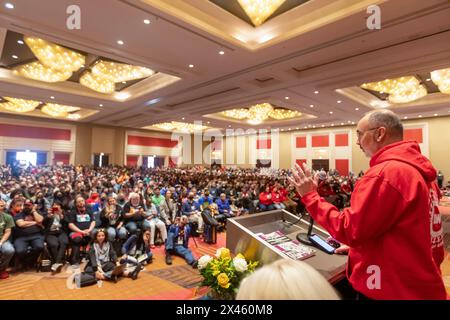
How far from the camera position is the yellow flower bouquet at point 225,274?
1475 mm

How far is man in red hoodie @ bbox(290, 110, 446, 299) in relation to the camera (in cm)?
106

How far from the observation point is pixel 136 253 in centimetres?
518

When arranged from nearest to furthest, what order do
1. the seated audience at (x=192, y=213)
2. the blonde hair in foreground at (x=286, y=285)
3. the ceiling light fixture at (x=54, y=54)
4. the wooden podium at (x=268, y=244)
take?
the blonde hair in foreground at (x=286, y=285)
the wooden podium at (x=268, y=244)
the seated audience at (x=192, y=213)
the ceiling light fixture at (x=54, y=54)

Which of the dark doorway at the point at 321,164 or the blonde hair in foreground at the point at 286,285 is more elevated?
the dark doorway at the point at 321,164

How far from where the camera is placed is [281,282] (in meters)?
0.69

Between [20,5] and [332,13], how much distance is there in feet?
20.0

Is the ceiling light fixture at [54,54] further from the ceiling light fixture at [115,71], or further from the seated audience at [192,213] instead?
the seated audience at [192,213]

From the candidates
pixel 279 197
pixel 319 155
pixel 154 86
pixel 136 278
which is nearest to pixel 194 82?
Answer: pixel 154 86

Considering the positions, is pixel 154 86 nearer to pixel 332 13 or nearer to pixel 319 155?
pixel 332 13

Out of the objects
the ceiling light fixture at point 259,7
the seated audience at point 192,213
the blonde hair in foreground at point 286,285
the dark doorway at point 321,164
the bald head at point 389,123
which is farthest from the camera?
the dark doorway at point 321,164

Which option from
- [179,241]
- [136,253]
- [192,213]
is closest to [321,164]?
[192,213]

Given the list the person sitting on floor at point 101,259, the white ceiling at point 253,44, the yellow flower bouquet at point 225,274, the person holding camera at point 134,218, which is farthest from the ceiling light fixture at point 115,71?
the yellow flower bouquet at point 225,274

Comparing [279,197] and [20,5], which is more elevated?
[20,5]

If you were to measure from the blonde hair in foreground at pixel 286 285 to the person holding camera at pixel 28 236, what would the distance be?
5064 millimetres
